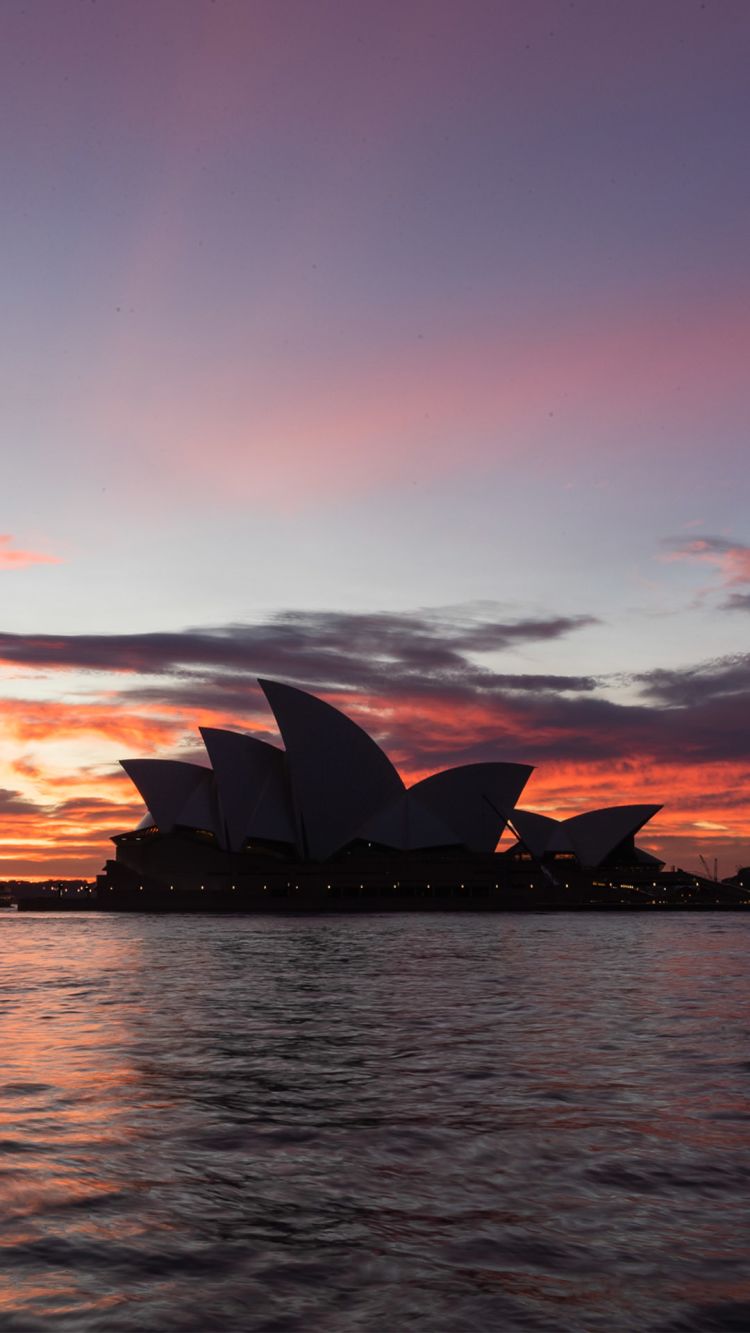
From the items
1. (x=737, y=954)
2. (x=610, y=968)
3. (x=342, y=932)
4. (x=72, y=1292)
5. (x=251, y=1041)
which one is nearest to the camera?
(x=72, y=1292)

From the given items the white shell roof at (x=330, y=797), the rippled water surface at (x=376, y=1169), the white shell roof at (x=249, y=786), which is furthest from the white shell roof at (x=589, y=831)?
the rippled water surface at (x=376, y=1169)

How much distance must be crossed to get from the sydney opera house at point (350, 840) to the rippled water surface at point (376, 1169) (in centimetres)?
7153

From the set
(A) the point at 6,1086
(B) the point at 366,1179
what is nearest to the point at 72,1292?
(B) the point at 366,1179

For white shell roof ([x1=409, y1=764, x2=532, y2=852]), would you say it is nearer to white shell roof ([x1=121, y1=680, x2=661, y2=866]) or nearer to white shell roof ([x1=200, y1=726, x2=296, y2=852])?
white shell roof ([x1=121, y1=680, x2=661, y2=866])

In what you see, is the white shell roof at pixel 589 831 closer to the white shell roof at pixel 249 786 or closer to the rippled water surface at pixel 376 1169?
the white shell roof at pixel 249 786

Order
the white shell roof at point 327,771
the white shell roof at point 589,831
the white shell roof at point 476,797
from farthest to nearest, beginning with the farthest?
the white shell roof at point 589,831, the white shell roof at point 476,797, the white shell roof at point 327,771

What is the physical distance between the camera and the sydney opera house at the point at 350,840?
93438 mm

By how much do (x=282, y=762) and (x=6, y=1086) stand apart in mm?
81560

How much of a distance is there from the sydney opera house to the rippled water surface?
71.5m

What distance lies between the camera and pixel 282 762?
3708 inches

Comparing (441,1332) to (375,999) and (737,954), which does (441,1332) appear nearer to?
(375,999)

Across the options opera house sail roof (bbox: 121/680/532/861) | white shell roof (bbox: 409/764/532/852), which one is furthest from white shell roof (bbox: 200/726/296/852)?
white shell roof (bbox: 409/764/532/852)

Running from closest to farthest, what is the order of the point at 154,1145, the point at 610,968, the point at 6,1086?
the point at 154,1145, the point at 6,1086, the point at 610,968

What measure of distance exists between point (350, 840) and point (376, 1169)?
3546 inches
